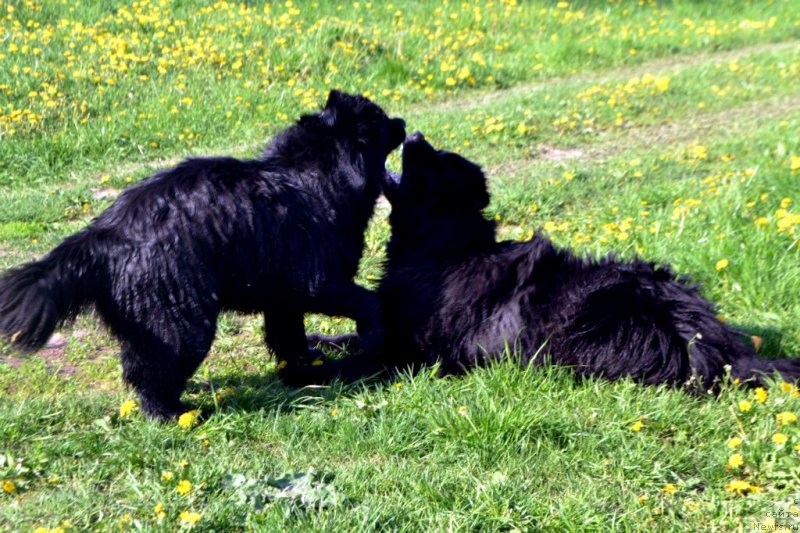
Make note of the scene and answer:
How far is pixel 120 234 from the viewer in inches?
123

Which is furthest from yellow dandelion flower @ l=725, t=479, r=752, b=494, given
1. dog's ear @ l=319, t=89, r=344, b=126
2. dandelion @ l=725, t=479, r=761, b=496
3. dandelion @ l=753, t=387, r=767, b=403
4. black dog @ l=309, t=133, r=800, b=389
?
dog's ear @ l=319, t=89, r=344, b=126

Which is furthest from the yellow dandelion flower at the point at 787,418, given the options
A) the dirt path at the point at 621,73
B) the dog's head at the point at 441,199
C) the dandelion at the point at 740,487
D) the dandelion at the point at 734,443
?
the dirt path at the point at 621,73

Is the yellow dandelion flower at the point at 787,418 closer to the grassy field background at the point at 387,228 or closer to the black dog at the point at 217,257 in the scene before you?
the grassy field background at the point at 387,228

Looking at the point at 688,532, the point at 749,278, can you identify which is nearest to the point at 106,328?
the point at 688,532

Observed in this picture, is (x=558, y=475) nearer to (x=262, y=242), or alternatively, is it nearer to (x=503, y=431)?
(x=503, y=431)

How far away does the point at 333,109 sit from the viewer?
382 centimetres

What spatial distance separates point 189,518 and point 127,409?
91 cm

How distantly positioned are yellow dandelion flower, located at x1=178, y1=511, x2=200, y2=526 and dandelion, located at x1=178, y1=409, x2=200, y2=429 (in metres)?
0.63

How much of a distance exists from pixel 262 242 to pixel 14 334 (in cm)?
100

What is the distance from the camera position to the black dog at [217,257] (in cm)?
305

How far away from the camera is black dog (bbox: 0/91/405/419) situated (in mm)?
3049

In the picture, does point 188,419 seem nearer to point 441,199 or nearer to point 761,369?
point 441,199

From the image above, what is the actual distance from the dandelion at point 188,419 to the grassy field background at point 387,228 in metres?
0.02

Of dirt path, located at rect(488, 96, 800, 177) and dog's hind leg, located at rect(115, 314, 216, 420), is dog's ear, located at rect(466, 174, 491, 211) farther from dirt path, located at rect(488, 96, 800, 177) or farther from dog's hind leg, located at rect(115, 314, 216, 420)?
dirt path, located at rect(488, 96, 800, 177)
